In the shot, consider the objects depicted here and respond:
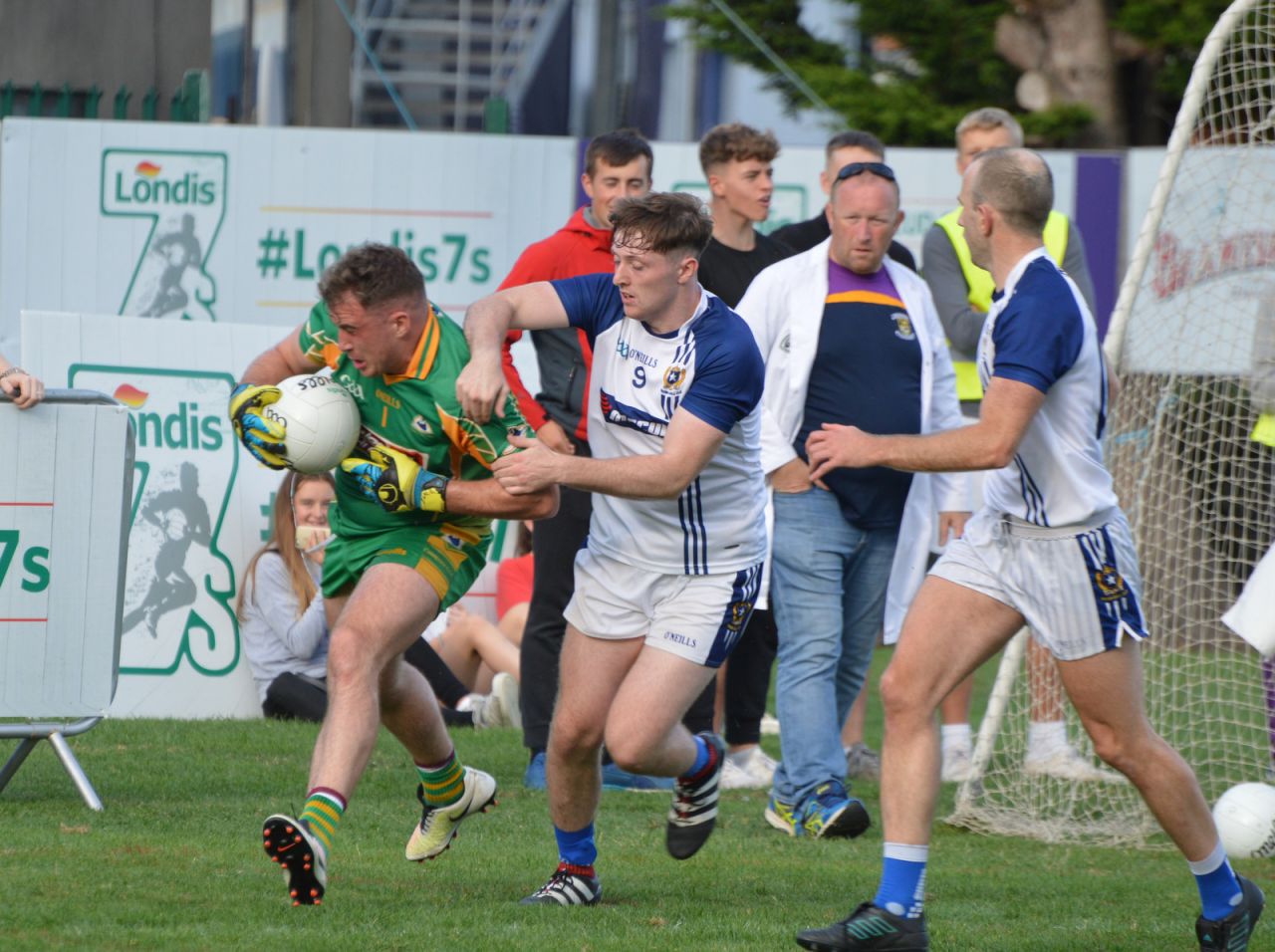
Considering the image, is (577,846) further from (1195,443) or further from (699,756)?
(1195,443)

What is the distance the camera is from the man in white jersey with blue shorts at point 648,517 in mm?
5852

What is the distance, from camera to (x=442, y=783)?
21.3ft

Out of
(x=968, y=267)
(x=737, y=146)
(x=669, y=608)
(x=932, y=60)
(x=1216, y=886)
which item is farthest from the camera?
(x=932, y=60)

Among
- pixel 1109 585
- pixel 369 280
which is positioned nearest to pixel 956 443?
pixel 1109 585

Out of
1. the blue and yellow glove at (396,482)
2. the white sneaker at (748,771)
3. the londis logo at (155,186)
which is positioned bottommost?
the white sneaker at (748,771)

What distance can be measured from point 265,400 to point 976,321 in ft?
12.3

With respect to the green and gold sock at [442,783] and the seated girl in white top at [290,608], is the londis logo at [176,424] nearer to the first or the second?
the seated girl in white top at [290,608]

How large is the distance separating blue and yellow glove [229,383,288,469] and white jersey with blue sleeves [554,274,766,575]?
94 centimetres

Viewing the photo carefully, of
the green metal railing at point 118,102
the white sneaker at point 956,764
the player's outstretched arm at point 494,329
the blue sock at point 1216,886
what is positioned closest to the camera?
the player's outstretched arm at point 494,329

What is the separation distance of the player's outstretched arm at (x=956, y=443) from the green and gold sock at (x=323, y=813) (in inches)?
63.1

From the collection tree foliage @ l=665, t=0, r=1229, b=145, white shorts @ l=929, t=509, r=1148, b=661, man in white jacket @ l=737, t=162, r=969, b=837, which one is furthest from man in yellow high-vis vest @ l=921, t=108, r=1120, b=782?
tree foliage @ l=665, t=0, r=1229, b=145

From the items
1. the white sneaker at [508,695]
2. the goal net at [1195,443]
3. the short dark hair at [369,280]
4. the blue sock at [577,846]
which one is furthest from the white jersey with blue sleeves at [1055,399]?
the white sneaker at [508,695]

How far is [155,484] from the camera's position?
1005 cm

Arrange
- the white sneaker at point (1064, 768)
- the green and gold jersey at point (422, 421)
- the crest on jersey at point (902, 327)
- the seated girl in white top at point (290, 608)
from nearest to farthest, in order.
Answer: the green and gold jersey at point (422, 421)
the crest on jersey at point (902, 327)
the white sneaker at point (1064, 768)
the seated girl in white top at point (290, 608)
